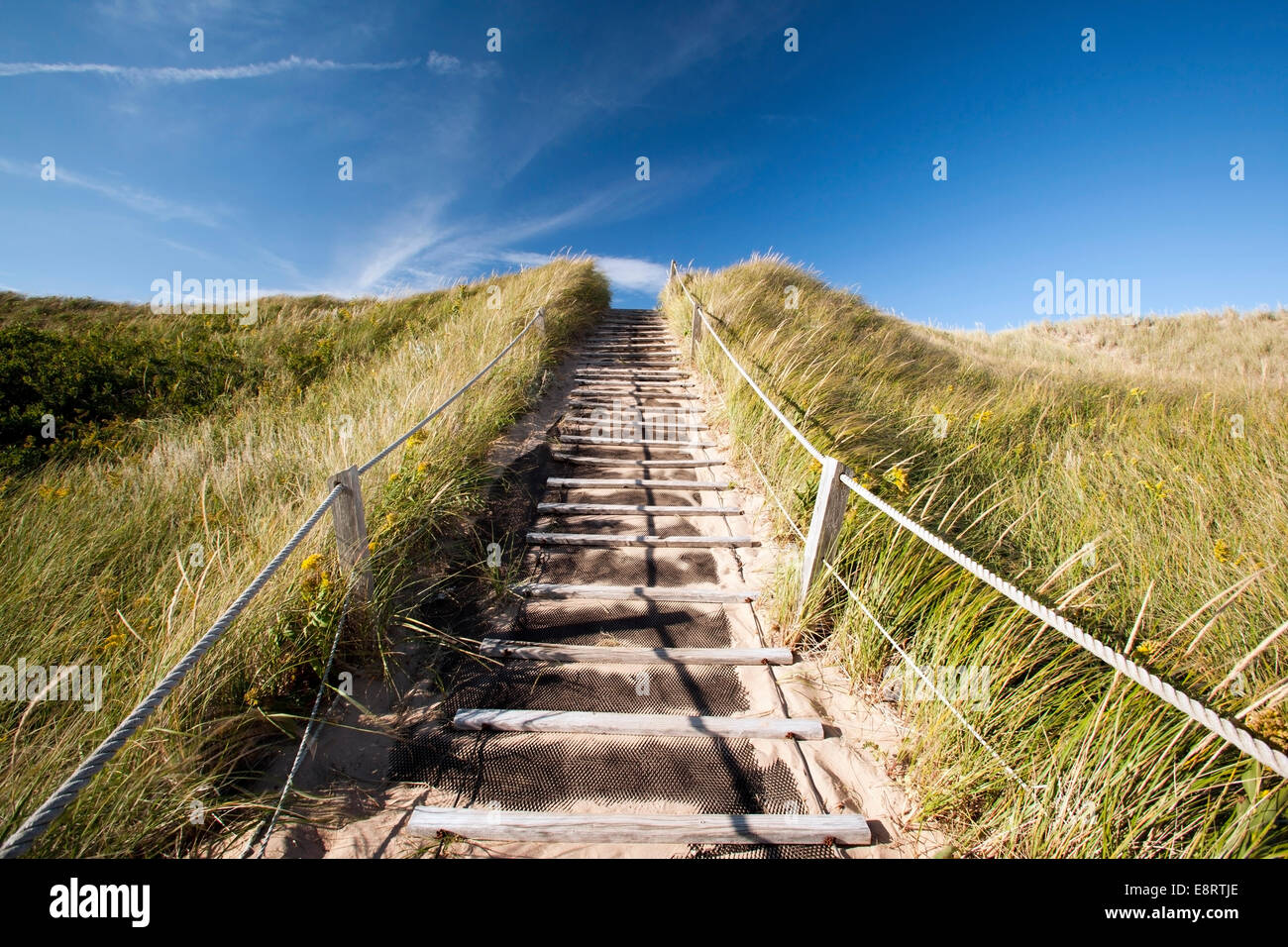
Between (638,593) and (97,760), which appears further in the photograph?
(638,593)

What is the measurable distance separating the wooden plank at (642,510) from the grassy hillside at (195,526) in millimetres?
631

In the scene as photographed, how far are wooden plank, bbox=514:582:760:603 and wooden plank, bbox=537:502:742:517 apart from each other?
0.94 meters

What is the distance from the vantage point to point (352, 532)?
2361 millimetres

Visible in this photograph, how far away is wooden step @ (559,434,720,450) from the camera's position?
16.6 ft

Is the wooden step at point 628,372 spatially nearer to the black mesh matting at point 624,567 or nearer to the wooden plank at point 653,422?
the wooden plank at point 653,422

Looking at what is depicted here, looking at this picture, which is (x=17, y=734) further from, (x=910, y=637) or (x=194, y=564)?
(x=910, y=637)

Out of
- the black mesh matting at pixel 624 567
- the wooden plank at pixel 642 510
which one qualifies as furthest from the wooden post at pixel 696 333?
the black mesh matting at pixel 624 567

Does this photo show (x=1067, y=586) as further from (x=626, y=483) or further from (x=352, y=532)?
(x=352, y=532)

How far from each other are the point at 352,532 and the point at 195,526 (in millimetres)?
1458

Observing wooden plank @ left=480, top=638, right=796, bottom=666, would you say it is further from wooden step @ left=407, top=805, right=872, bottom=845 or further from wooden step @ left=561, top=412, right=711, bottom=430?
wooden step @ left=561, top=412, right=711, bottom=430

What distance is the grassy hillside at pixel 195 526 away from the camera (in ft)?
5.12

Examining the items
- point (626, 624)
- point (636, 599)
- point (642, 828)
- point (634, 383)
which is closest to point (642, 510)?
point (636, 599)
